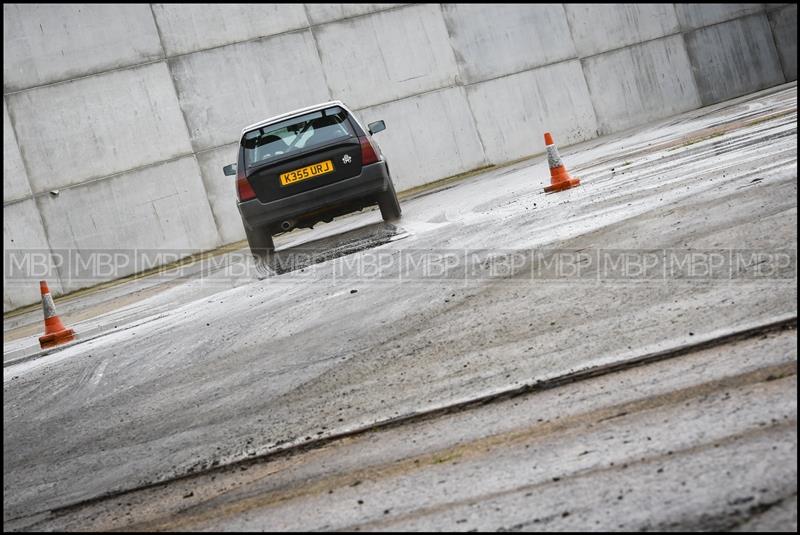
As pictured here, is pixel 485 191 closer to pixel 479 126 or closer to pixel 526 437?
pixel 479 126

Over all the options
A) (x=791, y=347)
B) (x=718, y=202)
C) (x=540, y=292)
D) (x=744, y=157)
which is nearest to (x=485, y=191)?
(x=744, y=157)

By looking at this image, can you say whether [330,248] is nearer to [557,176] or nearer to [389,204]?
[389,204]

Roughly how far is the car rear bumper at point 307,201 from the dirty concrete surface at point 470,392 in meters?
1.90

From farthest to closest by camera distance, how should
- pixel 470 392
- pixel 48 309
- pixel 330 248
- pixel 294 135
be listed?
pixel 330 248 < pixel 294 135 < pixel 48 309 < pixel 470 392

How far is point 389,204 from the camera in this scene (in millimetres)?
10586

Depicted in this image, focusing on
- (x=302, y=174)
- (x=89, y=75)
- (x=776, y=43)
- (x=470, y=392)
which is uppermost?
(x=89, y=75)

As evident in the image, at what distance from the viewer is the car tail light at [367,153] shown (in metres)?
9.66

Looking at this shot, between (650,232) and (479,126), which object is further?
(479,126)

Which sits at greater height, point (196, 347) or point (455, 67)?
point (455, 67)

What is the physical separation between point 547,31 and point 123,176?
36.5 ft

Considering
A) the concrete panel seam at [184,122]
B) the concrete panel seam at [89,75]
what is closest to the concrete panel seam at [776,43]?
the concrete panel seam at [184,122]

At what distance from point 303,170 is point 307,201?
349 millimetres

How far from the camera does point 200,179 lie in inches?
740

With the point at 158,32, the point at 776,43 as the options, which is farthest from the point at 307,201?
the point at 776,43
